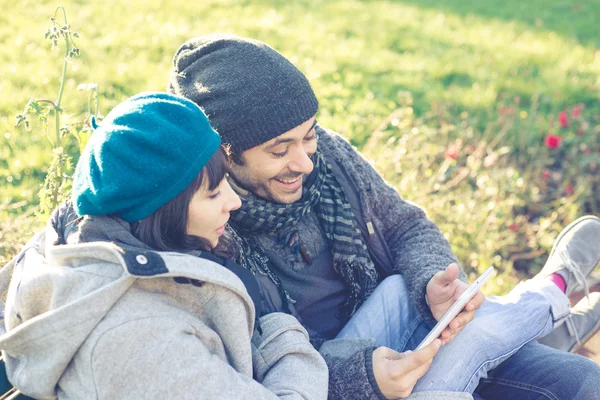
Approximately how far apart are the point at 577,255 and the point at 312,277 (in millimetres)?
1261

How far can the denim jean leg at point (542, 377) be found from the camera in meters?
2.27

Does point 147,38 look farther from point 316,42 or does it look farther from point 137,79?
point 316,42

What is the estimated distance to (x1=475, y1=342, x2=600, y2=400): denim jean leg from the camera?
7.46 ft

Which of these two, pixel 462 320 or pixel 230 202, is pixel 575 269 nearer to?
pixel 462 320

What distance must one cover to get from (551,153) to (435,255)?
2.57m

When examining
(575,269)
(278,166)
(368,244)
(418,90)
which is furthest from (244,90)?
(418,90)

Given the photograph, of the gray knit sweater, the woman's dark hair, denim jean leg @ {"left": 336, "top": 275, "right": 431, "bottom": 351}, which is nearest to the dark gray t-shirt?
the gray knit sweater

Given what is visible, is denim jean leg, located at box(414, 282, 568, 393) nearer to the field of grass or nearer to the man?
the man

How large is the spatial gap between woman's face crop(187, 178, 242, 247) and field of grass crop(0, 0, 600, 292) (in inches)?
35.0

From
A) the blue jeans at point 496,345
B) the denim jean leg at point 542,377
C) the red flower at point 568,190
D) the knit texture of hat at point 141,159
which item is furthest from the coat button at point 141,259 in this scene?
the red flower at point 568,190

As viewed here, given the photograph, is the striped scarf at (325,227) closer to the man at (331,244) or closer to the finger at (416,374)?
the man at (331,244)

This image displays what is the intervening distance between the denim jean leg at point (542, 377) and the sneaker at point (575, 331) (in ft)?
1.43

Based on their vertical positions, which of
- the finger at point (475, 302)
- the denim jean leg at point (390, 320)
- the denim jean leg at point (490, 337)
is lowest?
the denim jean leg at point (390, 320)

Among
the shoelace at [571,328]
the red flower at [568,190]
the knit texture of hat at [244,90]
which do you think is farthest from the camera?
the red flower at [568,190]
